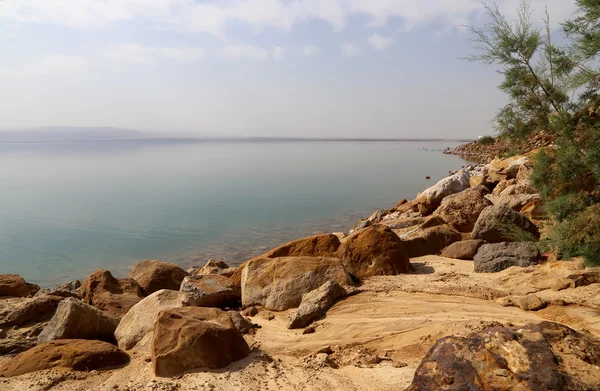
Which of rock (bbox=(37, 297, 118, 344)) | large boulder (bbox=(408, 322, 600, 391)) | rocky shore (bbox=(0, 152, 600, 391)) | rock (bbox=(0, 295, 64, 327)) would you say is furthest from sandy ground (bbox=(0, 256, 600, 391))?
rock (bbox=(0, 295, 64, 327))

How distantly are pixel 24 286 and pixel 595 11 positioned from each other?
12193 mm

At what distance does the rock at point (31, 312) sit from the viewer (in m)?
7.52

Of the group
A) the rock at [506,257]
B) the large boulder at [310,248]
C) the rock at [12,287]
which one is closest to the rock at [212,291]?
the large boulder at [310,248]

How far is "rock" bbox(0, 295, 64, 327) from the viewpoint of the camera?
7.52 m

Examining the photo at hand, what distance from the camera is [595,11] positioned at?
6.60 m

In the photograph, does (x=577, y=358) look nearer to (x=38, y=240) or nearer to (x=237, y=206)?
(x=38, y=240)

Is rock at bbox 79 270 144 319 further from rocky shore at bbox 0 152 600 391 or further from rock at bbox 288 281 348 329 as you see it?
rock at bbox 288 281 348 329

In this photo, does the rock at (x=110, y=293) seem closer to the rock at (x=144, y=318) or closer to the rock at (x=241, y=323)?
the rock at (x=144, y=318)

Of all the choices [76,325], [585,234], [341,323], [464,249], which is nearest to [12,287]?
[76,325]

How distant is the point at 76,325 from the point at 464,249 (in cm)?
767

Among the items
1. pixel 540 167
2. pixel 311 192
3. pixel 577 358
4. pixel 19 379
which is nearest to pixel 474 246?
pixel 540 167

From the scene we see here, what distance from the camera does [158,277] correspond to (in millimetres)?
10375

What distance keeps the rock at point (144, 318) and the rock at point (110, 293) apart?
113 cm

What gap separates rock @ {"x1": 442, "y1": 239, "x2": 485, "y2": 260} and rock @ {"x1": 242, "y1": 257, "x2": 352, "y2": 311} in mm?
3174
